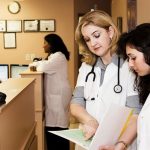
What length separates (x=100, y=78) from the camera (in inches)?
67.4

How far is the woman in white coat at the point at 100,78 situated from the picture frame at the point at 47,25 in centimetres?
425

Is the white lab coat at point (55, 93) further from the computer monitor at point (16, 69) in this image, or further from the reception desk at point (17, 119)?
the computer monitor at point (16, 69)

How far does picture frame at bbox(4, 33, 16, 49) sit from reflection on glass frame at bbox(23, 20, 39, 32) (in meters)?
0.26

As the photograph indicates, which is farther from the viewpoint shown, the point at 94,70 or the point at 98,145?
the point at 94,70

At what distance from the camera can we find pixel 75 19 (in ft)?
19.6

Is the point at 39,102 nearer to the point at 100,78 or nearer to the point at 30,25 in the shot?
the point at 100,78

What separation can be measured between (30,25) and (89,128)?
4609 millimetres

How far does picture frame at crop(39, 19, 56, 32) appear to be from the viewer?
5914 millimetres

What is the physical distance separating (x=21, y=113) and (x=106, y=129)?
1018 mm

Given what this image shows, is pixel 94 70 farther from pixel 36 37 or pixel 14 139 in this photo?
pixel 36 37

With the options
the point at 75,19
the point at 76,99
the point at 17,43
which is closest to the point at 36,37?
the point at 17,43

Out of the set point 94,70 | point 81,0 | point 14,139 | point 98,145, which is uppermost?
point 81,0

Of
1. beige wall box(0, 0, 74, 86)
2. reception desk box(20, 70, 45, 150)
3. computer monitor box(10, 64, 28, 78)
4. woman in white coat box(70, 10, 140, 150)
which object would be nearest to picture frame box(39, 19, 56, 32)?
beige wall box(0, 0, 74, 86)

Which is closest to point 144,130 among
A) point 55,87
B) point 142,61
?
point 142,61
